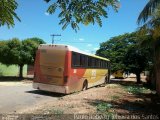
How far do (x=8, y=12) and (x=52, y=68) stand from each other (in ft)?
42.5

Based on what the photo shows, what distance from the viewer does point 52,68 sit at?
1759 cm

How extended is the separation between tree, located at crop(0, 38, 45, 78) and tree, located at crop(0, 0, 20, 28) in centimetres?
2725

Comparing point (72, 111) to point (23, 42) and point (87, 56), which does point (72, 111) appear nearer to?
point (87, 56)

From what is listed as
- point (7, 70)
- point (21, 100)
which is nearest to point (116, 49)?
point (7, 70)

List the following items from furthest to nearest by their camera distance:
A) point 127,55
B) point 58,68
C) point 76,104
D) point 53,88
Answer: point 127,55 < point 53,88 < point 58,68 < point 76,104

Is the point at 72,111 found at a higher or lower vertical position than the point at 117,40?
lower

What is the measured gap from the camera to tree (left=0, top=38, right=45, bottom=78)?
105 ft

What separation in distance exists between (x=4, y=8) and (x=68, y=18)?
3.21 ft

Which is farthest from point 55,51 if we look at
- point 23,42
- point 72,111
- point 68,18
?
point 23,42

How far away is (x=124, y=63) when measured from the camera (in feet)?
129

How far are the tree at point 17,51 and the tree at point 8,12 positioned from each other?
89.4 ft

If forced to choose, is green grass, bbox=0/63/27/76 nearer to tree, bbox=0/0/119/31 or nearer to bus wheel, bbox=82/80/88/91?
bus wheel, bbox=82/80/88/91

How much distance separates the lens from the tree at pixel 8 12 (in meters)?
4.55

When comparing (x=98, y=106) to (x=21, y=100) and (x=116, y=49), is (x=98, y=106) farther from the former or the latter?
(x=116, y=49)
